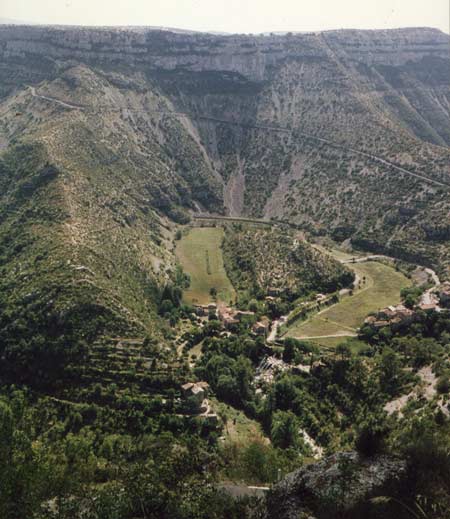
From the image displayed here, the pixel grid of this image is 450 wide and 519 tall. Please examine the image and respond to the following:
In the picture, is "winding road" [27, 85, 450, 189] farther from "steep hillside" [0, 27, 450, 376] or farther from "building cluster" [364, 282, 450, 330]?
"building cluster" [364, 282, 450, 330]

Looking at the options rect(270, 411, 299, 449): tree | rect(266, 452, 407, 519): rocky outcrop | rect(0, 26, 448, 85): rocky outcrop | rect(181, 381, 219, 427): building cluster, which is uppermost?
rect(0, 26, 448, 85): rocky outcrop

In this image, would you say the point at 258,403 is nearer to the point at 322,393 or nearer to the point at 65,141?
the point at 322,393

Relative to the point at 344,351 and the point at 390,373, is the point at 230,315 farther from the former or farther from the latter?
the point at 390,373

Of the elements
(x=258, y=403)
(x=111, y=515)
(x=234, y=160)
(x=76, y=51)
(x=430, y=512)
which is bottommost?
(x=258, y=403)

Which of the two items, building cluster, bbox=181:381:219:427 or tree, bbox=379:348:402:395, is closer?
building cluster, bbox=181:381:219:427

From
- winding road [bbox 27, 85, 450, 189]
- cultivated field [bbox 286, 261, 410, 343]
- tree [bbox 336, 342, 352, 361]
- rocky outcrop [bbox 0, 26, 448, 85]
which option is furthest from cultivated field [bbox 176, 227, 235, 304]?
rocky outcrop [bbox 0, 26, 448, 85]

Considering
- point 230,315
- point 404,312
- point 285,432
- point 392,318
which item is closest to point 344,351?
point 392,318

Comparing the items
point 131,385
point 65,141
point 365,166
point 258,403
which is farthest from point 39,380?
point 365,166
